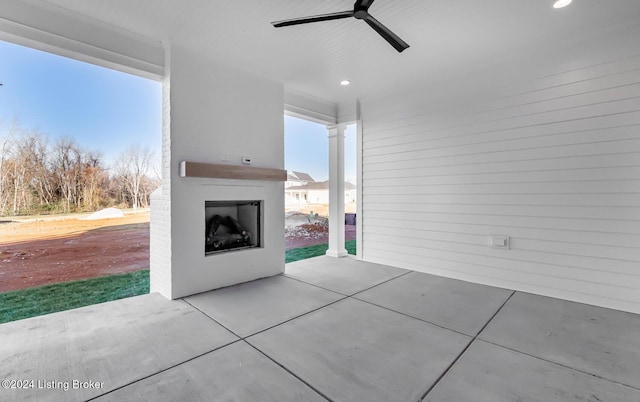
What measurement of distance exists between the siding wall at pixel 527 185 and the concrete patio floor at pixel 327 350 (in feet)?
1.36

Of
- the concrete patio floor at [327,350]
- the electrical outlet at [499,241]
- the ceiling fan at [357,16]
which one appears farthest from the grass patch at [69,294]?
the electrical outlet at [499,241]

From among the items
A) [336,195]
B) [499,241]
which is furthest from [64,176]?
[499,241]

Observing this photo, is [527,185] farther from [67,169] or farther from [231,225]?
[67,169]

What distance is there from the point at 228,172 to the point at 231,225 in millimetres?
836

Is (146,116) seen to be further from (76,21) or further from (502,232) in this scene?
(502,232)

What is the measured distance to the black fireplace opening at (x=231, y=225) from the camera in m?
3.51

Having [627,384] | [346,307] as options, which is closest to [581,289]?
[627,384]

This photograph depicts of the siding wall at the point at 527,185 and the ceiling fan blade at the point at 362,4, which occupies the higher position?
the ceiling fan blade at the point at 362,4

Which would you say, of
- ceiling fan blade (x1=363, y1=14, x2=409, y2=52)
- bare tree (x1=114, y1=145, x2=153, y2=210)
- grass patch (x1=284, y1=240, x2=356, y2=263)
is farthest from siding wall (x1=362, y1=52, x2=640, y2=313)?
bare tree (x1=114, y1=145, x2=153, y2=210)

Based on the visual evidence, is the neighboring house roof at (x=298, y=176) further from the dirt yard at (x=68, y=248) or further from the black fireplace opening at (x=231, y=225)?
the dirt yard at (x=68, y=248)

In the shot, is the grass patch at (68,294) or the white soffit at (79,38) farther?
the grass patch at (68,294)

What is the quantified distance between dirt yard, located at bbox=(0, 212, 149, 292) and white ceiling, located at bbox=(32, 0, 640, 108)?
7.14 ft

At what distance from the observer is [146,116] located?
12.1ft

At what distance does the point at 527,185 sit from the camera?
3.17 metres
